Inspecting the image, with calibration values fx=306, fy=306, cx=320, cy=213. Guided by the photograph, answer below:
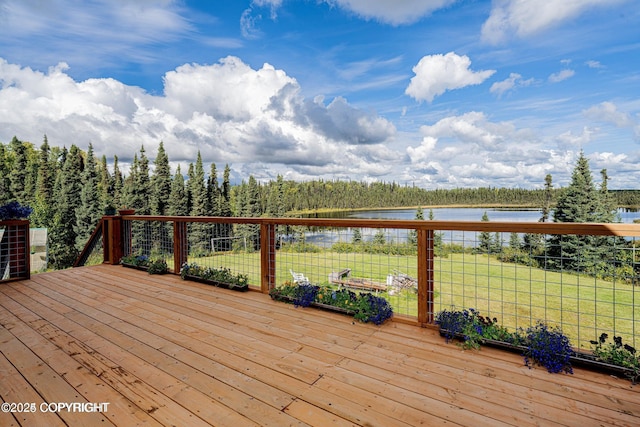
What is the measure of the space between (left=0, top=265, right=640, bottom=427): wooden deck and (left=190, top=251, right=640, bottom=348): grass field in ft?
1.53

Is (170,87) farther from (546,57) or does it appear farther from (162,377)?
(546,57)

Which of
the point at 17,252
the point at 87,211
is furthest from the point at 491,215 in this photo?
the point at 87,211

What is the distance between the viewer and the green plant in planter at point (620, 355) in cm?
195

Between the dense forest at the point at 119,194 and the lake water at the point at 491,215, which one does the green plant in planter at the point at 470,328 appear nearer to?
the lake water at the point at 491,215

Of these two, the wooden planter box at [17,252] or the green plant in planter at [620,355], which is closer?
the green plant in planter at [620,355]

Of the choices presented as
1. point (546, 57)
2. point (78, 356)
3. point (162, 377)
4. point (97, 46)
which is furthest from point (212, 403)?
point (546, 57)

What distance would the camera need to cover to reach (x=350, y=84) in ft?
39.0

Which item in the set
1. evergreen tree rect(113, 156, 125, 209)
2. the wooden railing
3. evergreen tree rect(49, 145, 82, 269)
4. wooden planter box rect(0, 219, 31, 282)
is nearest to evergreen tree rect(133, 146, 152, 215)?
evergreen tree rect(113, 156, 125, 209)

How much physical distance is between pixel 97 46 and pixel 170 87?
3438mm

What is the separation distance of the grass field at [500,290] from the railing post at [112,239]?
6.91 ft

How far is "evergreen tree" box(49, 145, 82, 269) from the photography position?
2670 centimetres

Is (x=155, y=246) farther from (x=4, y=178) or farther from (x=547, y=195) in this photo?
(x=4, y=178)

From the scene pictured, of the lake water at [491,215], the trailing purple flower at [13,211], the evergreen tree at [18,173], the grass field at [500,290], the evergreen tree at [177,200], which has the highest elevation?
the evergreen tree at [18,173]

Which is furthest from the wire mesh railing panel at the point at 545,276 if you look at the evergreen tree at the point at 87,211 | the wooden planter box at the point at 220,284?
the evergreen tree at the point at 87,211
